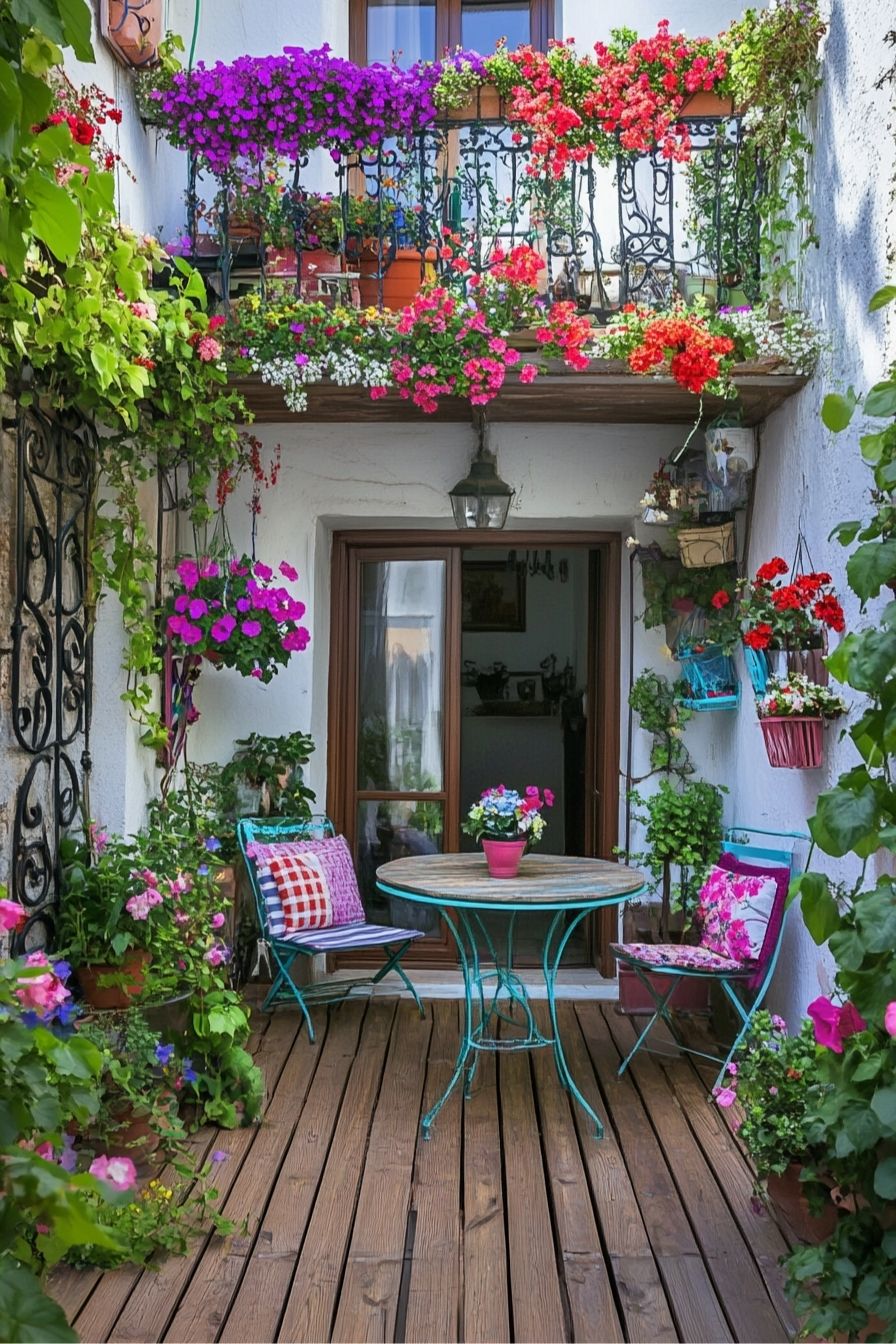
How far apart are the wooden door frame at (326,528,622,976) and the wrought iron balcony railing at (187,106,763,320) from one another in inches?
47.2

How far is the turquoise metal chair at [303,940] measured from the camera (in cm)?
483

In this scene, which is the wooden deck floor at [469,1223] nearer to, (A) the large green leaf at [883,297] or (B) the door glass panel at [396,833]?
(B) the door glass panel at [396,833]

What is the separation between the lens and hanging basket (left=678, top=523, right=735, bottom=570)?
5129 millimetres

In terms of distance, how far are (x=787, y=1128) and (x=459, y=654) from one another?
3407mm

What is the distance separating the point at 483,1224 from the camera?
325cm

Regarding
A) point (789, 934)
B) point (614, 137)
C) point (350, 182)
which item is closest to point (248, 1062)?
point (789, 934)

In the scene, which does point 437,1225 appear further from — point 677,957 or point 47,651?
point 47,651

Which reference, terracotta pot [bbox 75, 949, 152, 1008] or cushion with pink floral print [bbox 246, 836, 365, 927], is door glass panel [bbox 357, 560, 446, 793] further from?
terracotta pot [bbox 75, 949, 152, 1008]

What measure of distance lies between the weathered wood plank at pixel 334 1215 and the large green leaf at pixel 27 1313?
1586 millimetres

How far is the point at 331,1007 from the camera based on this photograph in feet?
17.4

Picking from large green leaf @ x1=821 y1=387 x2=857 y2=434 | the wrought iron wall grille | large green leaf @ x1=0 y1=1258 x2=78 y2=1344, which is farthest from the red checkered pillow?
large green leaf @ x1=0 y1=1258 x2=78 y2=1344

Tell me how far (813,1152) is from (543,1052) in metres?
2.01

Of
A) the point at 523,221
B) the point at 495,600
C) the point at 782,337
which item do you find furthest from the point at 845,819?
the point at 495,600

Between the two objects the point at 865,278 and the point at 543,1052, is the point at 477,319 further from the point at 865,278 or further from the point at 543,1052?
the point at 543,1052
